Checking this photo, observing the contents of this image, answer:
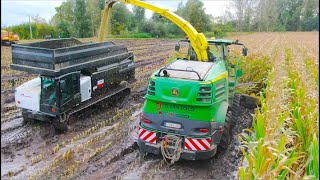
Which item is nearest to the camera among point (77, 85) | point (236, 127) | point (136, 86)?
point (77, 85)

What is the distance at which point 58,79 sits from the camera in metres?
6.33

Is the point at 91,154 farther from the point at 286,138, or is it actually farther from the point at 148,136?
the point at 286,138

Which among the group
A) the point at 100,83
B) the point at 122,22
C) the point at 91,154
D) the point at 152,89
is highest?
the point at 122,22

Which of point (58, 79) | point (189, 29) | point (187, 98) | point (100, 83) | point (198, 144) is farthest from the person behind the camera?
point (100, 83)

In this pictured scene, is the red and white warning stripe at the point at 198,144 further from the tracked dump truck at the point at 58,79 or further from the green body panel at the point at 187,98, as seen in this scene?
A: the tracked dump truck at the point at 58,79

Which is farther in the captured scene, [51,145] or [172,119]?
[51,145]

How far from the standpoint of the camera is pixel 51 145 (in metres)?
6.20

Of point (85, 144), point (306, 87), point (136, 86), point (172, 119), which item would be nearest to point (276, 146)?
point (172, 119)

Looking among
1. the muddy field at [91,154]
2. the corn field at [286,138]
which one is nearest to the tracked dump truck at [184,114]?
the muddy field at [91,154]

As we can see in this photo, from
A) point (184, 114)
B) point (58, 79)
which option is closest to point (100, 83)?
point (58, 79)

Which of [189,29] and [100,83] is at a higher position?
[189,29]

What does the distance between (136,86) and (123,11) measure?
25.0 m

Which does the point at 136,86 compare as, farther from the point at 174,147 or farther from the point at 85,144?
the point at 174,147

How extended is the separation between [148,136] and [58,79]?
224cm
